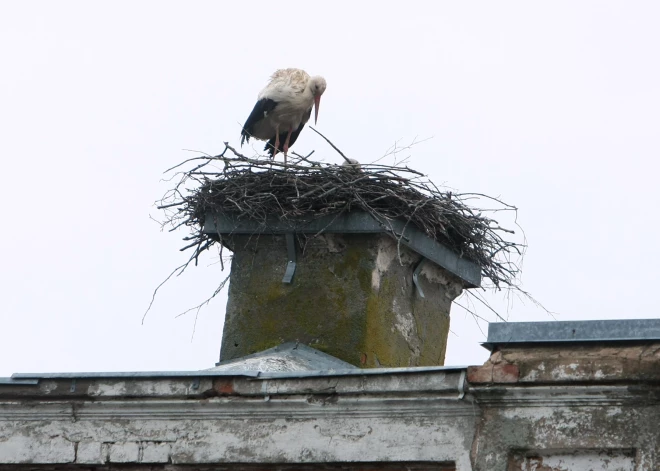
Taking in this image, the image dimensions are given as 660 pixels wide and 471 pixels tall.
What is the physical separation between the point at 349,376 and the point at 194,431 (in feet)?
2.83

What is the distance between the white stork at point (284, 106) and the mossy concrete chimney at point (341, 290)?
374cm

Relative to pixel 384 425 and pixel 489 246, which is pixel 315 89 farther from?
pixel 384 425

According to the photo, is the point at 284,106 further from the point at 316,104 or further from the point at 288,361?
the point at 288,361

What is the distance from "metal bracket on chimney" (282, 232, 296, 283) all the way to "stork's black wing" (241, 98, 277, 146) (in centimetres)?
413

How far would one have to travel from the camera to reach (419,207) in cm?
920

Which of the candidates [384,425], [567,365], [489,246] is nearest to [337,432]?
[384,425]

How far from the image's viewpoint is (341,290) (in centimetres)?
889

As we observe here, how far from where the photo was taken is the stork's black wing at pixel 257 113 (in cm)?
1316

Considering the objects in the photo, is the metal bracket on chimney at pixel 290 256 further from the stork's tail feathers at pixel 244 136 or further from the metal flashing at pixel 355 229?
the stork's tail feathers at pixel 244 136

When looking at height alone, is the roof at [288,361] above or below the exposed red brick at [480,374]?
above

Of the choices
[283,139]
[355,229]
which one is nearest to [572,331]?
[355,229]

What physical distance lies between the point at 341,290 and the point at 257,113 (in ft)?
15.3

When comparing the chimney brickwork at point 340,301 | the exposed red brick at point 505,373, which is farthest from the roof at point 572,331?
the chimney brickwork at point 340,301

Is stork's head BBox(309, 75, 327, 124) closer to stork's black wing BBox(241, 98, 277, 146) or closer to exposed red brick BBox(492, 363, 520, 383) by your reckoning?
stork's black wing BBox(241, 98, 277, 146)
